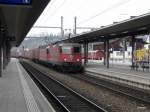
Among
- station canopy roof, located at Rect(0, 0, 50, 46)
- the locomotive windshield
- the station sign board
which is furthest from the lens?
the locomotive windshield

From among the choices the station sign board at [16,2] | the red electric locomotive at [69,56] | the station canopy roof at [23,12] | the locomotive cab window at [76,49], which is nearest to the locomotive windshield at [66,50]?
the red electric locomotive at [69,56]

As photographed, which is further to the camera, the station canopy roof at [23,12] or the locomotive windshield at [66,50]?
the locomotive windshield at [66,50]

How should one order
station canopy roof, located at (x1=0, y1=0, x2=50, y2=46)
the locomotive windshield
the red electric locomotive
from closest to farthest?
station canopy roof, located at (x1=0, y1=0, x2=50, y2=46), the red electric locomotive, the locomotive windshield

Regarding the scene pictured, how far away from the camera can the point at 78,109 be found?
1488 cm

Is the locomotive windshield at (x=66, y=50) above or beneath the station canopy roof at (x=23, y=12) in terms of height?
beneath

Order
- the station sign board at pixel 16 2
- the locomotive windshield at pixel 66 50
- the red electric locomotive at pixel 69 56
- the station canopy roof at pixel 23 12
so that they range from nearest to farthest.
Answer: the station sign board at pixel 16 2 → the station canopy roof at pixel 23 12 → the red electric locomotive at pixel 69 56 → the locomotive windshield at pixel 66 50

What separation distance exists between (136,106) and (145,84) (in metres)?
7.38

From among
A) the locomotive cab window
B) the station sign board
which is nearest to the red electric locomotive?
the locomotive cab window

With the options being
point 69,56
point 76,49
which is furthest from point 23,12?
point 76,49

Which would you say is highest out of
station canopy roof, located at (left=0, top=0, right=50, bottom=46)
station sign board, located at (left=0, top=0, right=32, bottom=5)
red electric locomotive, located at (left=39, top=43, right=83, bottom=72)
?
station canopy roof, located at (left=0, top=0, right=50, bottom=46)

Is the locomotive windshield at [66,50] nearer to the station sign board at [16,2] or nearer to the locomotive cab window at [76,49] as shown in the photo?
the locomotive cab window at [76,49]

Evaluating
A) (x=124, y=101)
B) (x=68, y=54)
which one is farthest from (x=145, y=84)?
(x=68, y=54)

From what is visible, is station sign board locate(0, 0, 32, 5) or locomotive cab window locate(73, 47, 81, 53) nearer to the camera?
station sign board locate(0, 0, 32, 5)

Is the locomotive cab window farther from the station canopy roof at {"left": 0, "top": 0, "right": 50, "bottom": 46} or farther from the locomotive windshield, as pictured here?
the station canopy roof at {"left": 0, "top": 0, "right": 50, "bottom": 46}
